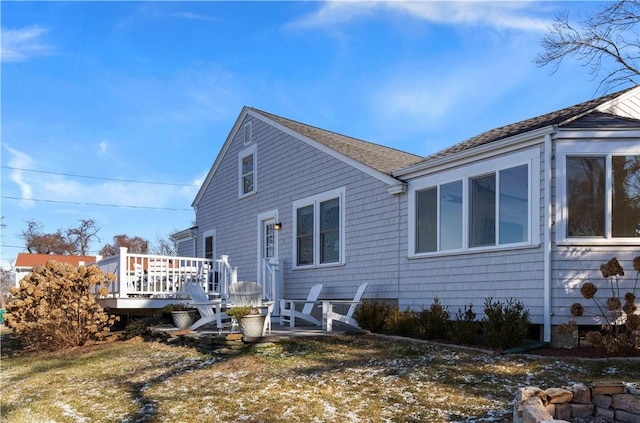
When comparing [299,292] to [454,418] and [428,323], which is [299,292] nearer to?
[428,323]

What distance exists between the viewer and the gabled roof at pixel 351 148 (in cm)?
1080

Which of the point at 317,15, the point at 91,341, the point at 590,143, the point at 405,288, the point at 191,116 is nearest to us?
the point at 590,143

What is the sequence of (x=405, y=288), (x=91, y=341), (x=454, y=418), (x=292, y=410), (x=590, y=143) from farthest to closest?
(x=91, y=341)
(x=405, y=288)
(x=590, y=143)
(x=292, y=410)
(x=454, y=418)

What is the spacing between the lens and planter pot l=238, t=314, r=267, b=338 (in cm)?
783

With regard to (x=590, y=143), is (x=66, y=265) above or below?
below

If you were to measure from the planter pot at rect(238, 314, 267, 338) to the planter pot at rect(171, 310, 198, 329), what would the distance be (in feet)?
8.49

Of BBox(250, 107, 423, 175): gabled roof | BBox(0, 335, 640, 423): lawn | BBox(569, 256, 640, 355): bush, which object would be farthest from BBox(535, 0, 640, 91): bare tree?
BBox(0, 335, 640, 423): lawn

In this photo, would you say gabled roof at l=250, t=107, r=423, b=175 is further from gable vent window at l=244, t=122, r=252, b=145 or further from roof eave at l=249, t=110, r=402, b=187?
gable vent window at l=244, t=122, r=252, b=145

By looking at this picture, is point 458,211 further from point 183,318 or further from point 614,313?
point 183,318

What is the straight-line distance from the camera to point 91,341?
34.0 feet

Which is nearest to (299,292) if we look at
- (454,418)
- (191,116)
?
(454,418)

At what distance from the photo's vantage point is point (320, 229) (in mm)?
11523

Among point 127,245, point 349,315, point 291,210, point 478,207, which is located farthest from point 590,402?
point 127,245

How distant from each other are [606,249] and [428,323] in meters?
2.64
